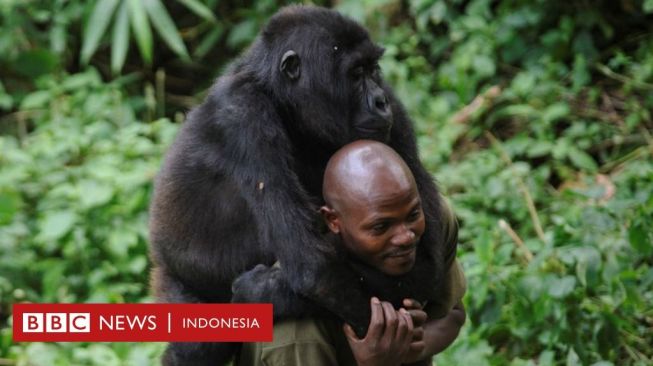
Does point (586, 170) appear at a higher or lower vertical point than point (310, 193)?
lower

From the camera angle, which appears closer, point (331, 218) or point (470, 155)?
point (331, 218)

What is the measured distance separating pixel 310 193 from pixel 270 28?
2.27ft

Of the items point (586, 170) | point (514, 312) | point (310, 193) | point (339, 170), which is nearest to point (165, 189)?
point (310, 193)

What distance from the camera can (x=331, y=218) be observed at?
3885 mm

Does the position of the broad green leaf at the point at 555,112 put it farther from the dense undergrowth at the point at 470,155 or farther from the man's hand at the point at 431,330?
the man's hand at the point at 431,330

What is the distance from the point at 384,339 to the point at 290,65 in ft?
3.71

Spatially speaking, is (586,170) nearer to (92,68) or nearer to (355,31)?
(355,31)

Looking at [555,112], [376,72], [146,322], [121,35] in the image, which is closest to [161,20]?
[121,35]

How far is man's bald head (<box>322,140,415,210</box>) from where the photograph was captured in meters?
3.71

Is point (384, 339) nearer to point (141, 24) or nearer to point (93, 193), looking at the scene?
point (93, 193)

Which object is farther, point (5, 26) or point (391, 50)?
point (5, 26)

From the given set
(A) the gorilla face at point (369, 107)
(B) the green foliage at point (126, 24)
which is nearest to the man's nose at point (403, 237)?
(A) the gorilla face at point (369, 107)

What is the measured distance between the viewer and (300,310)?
12.8ft

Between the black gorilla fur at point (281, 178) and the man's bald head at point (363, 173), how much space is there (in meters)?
0.17
